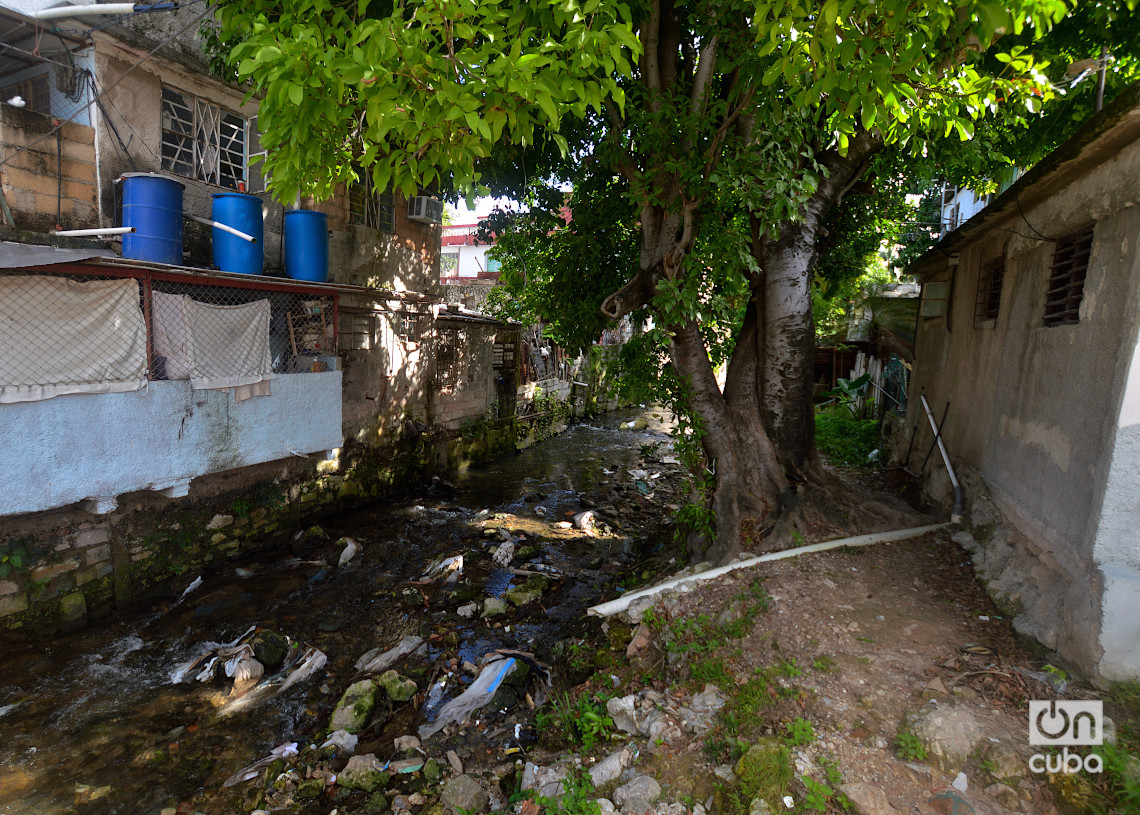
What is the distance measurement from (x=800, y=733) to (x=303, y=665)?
435 centimetres

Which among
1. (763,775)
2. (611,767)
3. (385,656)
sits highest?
(763,775)

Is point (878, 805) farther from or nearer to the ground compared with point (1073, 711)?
nearer to the ground

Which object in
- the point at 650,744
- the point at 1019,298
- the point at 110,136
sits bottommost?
the point at 650,744

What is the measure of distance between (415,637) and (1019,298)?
6.37 m

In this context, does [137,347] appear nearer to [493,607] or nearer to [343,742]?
[343,742]

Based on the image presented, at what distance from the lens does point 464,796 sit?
12.6ft

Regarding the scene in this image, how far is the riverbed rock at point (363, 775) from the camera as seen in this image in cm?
412

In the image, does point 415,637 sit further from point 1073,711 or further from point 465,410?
point 465,410

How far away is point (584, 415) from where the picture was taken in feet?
61.3

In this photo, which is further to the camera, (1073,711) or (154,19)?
(154,19)

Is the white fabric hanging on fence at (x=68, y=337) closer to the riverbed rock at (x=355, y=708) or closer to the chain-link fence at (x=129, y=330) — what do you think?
the chain-link fence at (x=129, y=330)

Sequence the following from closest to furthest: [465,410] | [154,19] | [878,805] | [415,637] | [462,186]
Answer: [878,805]
[462,186]
[415,637]
[154,19]
[465,410]

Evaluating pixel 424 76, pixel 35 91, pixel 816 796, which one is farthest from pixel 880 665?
pixel 35 91

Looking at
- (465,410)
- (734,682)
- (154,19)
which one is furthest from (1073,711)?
(465,410)
